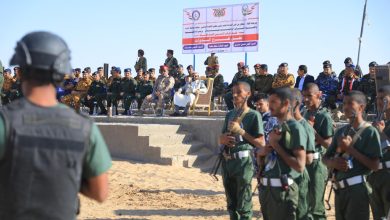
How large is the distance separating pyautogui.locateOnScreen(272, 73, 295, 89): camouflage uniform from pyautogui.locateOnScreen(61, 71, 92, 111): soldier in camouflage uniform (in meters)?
7.45

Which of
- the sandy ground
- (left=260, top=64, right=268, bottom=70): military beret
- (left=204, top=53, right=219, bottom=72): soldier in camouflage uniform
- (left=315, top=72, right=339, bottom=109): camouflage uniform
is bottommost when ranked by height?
the sandy ground

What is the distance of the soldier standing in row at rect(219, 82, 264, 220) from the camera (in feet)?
20.6

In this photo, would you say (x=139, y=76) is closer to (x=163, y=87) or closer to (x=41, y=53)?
(x=163, y=87)

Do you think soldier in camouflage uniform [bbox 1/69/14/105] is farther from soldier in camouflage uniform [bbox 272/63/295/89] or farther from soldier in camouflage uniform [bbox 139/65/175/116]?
soldier in camouflage uniform [bbox 272/63/295/89]

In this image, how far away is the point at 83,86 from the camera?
17.9 metres

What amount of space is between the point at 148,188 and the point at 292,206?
20.9ft

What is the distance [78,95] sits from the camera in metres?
17.7

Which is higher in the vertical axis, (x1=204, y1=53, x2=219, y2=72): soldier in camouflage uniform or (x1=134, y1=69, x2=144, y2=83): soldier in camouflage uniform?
(x1=204, y1=53, x2=219, y2=72): soldier in camouflage uniform

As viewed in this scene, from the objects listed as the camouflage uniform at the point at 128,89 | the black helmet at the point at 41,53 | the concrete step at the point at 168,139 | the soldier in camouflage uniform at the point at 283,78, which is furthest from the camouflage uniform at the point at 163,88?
the black helmet at the point at 41,53

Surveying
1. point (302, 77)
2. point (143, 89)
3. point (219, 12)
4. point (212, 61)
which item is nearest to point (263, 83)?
point (302, 77)

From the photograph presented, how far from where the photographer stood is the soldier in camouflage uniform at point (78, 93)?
57.6 ft

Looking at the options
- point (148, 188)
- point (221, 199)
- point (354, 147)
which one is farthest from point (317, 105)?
point (148, 188)

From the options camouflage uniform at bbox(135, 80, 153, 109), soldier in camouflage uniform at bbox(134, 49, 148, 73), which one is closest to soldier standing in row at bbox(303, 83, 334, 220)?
camouflage uniform at bbox(135, 80, 153, 109)

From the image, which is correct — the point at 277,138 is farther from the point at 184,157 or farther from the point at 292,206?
the point at 184,157
